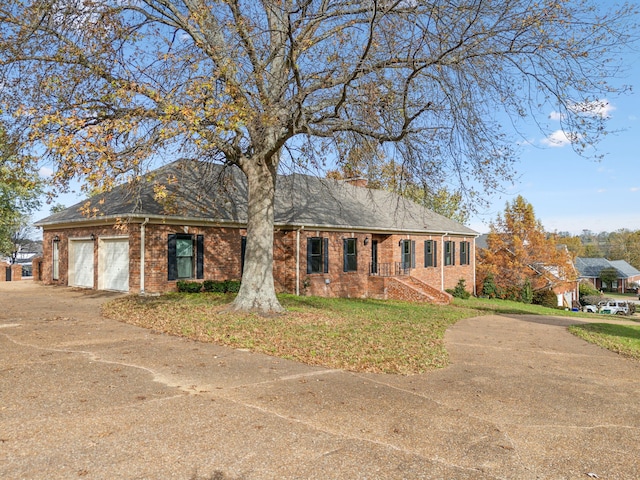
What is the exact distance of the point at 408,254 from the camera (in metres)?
25.8

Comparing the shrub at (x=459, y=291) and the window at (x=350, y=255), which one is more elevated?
the window at (x=350, y=255)

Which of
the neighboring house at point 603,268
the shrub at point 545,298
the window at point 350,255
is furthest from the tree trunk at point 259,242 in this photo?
the neighboring house at point 603,268

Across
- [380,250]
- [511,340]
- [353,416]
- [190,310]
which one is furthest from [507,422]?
[380,250]

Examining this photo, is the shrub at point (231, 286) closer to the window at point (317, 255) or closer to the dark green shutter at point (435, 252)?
the window at point (317, 255)

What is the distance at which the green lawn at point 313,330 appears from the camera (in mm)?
8031

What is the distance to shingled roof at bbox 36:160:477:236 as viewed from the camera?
51.4ft

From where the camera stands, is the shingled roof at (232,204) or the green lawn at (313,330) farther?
the shingled roof at (232,204)

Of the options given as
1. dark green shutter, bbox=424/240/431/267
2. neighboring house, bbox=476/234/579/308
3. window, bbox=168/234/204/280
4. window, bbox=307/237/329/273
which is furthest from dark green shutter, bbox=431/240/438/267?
window, bbox=168/234/204/280

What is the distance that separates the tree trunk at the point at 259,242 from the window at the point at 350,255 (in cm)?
947

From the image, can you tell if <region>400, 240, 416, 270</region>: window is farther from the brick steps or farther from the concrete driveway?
the concrete driveway

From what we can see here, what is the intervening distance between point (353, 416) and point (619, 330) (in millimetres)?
12718

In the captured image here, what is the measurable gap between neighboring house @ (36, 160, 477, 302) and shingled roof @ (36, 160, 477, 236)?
6 cm

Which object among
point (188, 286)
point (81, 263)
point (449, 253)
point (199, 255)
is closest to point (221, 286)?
point (188, 286)

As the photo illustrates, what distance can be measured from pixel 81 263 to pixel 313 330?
12862mm
